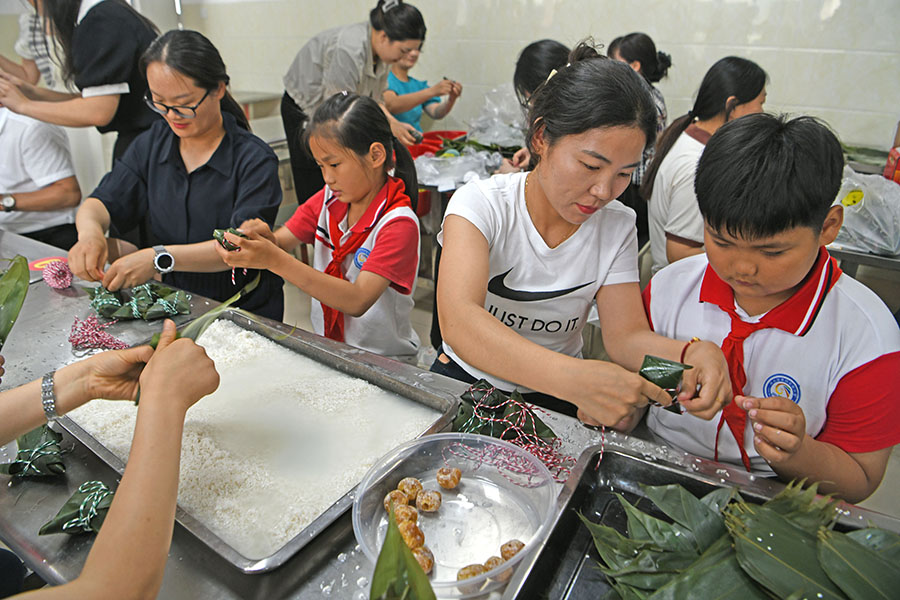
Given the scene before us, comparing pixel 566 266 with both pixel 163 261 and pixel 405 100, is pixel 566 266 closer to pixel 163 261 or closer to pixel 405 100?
pixel 163 261

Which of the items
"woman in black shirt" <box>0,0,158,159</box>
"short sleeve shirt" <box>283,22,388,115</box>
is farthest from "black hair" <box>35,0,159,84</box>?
"short sleeve shirt" <box>283,22,388,115</box>

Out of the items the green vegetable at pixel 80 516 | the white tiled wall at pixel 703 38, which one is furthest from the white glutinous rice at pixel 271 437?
the white tiled wall at pixel 703 38

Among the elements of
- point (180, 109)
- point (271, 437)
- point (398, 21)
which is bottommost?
point (271, 437)

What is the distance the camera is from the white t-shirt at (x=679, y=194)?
7.61 ft

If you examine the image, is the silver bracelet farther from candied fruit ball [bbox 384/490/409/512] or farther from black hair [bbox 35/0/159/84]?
black hair [bbox 35/0/159/84]

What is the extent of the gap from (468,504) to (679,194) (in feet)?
5.96

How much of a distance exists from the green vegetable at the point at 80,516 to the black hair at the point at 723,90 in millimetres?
2391

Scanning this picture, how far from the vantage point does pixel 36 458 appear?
106cm

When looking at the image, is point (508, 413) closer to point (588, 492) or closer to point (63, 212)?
point (588, 492)

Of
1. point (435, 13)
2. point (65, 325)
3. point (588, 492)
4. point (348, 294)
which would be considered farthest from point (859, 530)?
point (435, 13)

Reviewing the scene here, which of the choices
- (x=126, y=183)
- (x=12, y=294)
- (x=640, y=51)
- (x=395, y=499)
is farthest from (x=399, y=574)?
(x=640, y=51)

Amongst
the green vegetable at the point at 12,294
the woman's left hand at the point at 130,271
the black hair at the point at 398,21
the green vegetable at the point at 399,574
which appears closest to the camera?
the green vegetable at the point at 399,574

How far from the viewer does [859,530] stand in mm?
861

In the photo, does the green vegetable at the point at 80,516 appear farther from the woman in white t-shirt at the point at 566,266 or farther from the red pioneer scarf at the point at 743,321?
the red pioneer scarf at the point at 743,321
